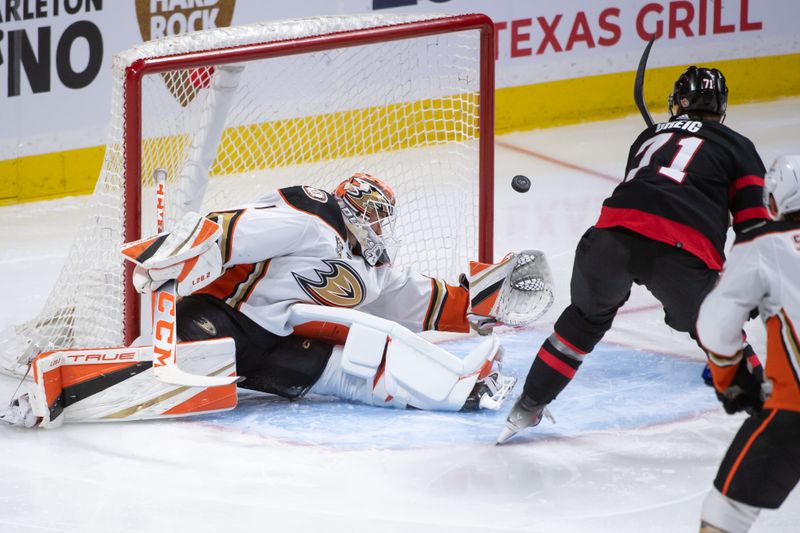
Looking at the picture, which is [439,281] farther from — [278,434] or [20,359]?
[20,359]

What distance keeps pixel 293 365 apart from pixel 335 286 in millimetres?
244

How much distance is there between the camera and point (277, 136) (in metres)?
5.07

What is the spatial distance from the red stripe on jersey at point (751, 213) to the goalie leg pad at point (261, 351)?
1.18 metres

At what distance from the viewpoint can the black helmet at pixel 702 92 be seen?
3525 mm

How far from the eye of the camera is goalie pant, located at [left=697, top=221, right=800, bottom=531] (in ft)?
8.18

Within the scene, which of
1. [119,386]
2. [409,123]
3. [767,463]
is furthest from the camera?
[409,123]

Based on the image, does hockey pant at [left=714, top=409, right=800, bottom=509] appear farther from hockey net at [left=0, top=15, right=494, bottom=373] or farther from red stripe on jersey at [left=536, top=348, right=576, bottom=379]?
hockey net at [left=0, top=15, right=494, bottom=373]

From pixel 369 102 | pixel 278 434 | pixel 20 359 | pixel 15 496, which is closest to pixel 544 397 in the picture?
pixel 278 434

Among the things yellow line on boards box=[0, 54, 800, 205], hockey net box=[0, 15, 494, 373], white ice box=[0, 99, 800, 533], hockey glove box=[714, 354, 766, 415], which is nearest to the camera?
hockey glove box=[714, 354, 766, 415]

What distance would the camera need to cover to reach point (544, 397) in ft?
11.5

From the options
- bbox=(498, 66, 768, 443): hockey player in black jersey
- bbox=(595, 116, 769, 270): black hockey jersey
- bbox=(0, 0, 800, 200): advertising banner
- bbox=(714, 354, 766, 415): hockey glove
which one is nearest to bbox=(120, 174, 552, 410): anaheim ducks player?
bbox=(498, 66, 768, 443): hockey player in black jersey

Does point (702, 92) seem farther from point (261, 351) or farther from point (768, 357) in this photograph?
point (261, 351)

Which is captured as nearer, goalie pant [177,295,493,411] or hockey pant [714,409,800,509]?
hockey pant [714,409,800,509]

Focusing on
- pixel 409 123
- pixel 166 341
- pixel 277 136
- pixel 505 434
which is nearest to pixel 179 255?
pixel 166 341
